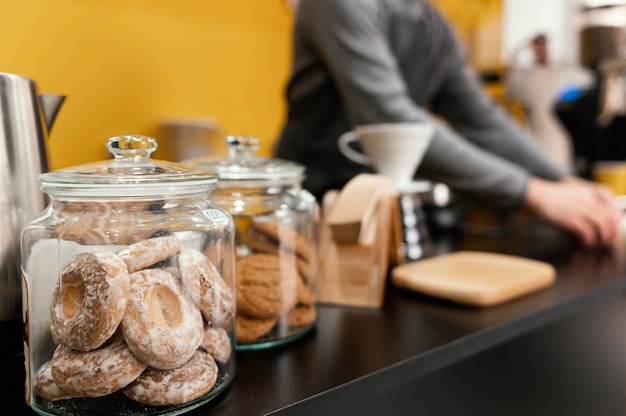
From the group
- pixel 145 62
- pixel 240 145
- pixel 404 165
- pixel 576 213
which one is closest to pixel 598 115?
pixel 576 213

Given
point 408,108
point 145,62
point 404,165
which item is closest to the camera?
point 404,165

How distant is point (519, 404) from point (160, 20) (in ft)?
4.02

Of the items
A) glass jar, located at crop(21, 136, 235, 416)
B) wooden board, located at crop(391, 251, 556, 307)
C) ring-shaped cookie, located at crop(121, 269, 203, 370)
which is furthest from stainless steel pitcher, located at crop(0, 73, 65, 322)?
wooden board, located at crop(391, 251, 556, 307)

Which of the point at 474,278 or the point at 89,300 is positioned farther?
the point at 474,278

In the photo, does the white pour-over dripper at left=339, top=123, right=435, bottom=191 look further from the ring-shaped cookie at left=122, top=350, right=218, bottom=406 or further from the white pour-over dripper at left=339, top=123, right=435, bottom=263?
the ring-shaped cookie at left=122, top=350, right=218, bottom=406

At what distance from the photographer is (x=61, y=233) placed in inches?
16.7

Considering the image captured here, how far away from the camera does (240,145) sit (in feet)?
1.93

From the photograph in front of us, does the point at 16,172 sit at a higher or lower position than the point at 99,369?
higher

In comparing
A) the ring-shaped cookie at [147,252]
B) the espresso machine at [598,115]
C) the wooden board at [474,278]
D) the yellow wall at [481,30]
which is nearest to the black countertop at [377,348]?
the wooden board at [474,278]

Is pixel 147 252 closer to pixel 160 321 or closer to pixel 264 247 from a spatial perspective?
pixel 160 321

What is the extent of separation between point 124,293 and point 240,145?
0.25m

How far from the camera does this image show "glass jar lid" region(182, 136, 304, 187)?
556 mm

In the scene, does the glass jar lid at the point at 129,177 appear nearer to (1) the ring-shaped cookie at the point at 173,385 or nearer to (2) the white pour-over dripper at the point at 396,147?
(1) the ring-shaped cookie at the point at 173,385

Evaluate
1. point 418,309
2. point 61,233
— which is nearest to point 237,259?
point 61,233
